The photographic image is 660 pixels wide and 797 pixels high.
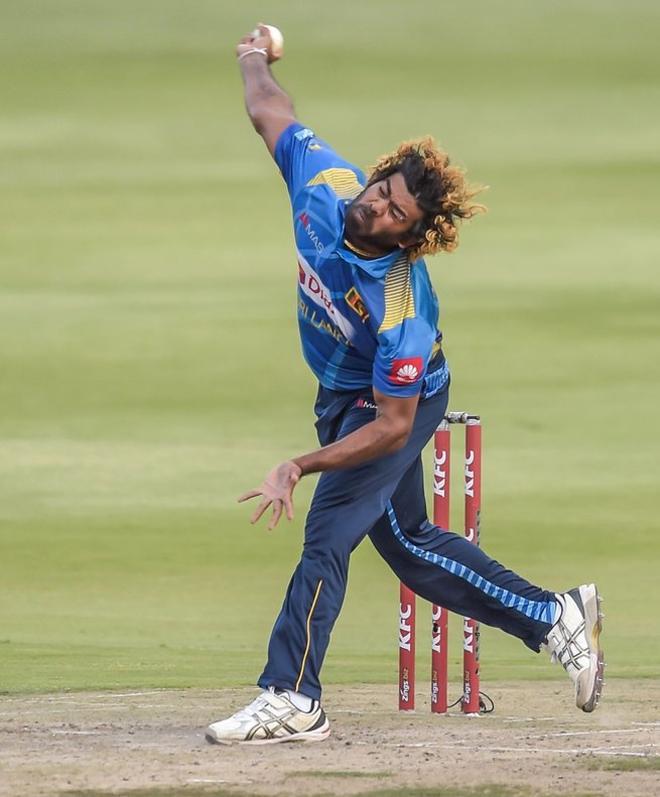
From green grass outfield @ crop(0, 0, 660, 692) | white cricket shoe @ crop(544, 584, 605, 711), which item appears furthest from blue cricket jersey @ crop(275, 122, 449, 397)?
green grass outfield @ crop(0, 0, 660, 692)

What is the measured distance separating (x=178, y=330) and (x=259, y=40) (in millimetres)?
10285

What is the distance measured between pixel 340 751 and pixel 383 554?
2.75 ft

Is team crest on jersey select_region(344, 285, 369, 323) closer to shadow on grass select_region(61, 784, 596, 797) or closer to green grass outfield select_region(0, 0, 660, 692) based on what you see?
shadow on grass select_region(61, 784, 596, 797)

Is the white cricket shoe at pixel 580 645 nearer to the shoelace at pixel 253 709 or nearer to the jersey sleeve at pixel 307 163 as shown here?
the shoelace at pixel 253 709

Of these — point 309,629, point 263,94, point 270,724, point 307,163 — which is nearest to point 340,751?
point 270,724

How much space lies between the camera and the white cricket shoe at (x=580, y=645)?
5.44 m

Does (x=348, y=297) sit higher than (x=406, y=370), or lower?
higher

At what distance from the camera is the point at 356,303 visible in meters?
5.09

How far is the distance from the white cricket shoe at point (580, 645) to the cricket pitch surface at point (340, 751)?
123mm

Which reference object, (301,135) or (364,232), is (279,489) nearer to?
(364,232)

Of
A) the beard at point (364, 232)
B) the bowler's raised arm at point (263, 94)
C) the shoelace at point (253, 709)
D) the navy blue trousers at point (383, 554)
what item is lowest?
the shoelace at point (253, 709)

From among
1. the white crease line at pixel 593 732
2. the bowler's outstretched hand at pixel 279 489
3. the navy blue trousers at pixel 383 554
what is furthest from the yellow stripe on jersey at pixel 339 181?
the white crease line at pixel 593 732

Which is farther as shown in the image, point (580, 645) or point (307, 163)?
point (580, 645)

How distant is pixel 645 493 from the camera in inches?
480
